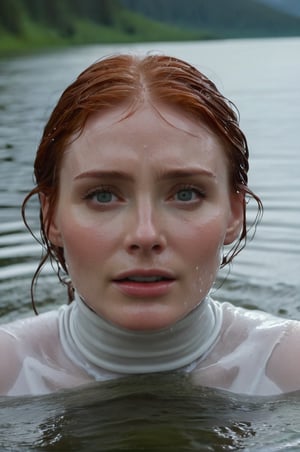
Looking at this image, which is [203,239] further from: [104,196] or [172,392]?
[172,392]

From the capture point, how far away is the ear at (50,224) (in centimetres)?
372

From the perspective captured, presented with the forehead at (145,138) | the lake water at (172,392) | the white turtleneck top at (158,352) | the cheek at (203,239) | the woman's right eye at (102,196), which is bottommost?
the lake water at (172,392)

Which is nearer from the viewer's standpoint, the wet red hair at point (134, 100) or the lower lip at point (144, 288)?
the lower lip at point (144, 288)

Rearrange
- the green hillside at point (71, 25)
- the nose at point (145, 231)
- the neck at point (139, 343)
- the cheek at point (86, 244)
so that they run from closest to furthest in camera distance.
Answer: the nose at point (145, 231)
the cheek at point (86, 244)
the neck at point (139, 343)
the green hillside at point (71, 25)

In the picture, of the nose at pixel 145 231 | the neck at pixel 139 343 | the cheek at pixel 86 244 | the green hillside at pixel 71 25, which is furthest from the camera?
the green hillside at pixel 71 25

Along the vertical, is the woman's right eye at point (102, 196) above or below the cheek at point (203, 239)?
above

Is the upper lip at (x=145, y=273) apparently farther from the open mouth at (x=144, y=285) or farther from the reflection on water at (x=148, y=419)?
the reflection on water at (x=148, y=419)

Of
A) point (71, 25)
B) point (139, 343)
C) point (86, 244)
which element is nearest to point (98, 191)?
point (86, 244)

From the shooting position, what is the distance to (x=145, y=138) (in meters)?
3.34

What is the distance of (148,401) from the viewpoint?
3.90 meters

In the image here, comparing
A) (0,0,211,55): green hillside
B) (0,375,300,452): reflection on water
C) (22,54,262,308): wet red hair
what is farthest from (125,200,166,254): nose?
(0,0,211,55): green hillside

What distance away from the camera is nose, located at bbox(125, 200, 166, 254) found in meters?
3.23

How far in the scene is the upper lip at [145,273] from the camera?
3.28m

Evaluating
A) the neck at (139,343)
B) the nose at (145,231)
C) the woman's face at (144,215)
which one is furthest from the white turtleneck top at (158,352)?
the nose at (145,231)
